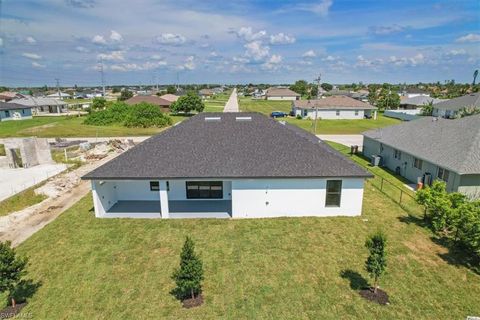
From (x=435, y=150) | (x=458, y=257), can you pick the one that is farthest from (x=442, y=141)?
(x=458, y=257)

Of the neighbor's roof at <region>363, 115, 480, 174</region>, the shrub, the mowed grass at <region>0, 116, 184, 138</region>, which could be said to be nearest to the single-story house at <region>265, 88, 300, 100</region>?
the shrub

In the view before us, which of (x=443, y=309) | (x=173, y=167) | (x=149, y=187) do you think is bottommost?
(x=443, y=309)

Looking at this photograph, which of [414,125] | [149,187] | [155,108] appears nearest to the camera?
[149,187]

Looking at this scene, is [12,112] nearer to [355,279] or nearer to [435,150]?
[355,279]

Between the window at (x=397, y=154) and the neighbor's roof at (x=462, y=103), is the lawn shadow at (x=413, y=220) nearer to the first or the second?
the window at (x=397, y=154)

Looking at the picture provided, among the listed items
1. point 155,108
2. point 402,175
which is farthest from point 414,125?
point 155,108

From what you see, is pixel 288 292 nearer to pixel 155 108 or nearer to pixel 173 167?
Result: pixel 173 167
